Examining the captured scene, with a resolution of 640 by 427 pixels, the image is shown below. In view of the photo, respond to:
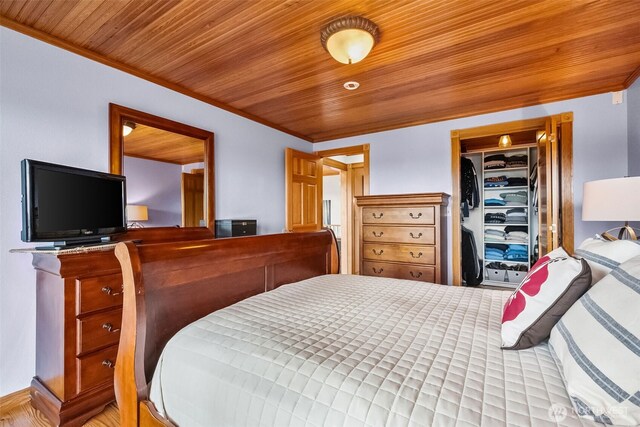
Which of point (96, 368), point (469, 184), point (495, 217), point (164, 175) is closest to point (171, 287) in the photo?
point (96, 368)

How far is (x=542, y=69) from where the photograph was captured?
2377 mm

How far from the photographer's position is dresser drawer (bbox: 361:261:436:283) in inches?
121

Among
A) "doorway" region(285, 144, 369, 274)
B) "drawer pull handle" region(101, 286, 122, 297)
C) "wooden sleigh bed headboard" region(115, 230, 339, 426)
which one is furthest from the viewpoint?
"doorway" region(285, 144, 369, 274)

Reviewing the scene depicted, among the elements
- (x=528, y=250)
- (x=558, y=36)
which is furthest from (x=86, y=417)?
(x=528, y=250)

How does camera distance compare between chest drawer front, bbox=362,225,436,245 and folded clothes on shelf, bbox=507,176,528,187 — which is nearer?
chest drawer front, bbox=362,225,436,245

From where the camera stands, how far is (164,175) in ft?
8.39

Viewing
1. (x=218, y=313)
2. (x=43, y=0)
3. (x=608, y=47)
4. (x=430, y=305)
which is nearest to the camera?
(x=218, y=313)

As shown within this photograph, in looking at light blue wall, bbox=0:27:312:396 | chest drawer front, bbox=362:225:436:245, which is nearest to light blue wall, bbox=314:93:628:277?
chest drawer front, bbox=362:225:436:245

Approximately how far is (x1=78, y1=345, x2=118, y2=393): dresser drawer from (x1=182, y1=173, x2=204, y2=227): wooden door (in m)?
1.19

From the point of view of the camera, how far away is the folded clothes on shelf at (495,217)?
4.30 meters

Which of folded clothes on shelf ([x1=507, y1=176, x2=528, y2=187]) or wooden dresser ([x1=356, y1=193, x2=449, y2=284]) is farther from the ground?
folded clothes on shelf ([x1=507, y1=176, x2=528, y2=187])

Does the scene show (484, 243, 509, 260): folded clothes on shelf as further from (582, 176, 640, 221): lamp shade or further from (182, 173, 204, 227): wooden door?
(182, 173, 204, 227): wooden door

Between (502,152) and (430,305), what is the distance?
388 cm

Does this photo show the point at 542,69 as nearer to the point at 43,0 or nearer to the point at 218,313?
the point at 218,313
